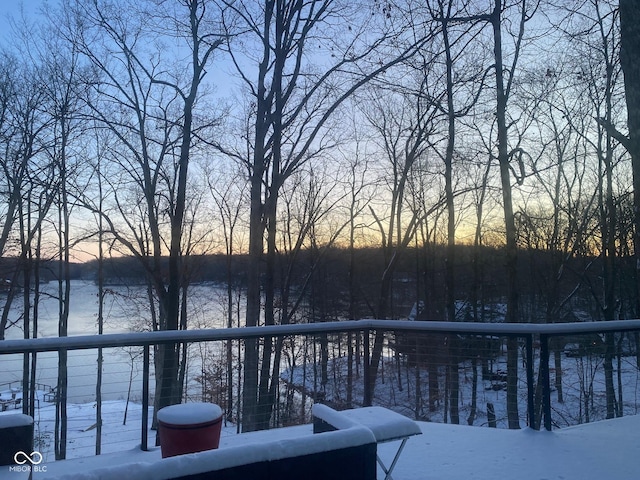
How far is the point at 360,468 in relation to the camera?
231 centimetres

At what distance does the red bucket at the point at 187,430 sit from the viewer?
296 centimetres

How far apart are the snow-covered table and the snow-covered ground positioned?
523 mm

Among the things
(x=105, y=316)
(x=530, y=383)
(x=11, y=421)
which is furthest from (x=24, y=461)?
(x=105, y=316)

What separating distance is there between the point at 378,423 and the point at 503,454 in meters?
1.31

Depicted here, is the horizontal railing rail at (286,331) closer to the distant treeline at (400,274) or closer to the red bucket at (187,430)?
the red bucket at (187,430)

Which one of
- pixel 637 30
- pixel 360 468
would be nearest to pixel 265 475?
pixel 360 468

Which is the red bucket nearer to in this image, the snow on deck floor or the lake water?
the snow on deck floor

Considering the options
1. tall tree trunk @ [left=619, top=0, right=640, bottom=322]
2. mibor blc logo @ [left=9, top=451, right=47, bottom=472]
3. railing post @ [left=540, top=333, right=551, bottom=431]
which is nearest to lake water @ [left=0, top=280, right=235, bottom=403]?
railing post @ [left=540, top=333, right=551, bottom=431]

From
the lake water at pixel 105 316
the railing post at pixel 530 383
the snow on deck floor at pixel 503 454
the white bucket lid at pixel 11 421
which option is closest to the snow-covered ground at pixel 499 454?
the snow on deck floor at pixel 503 454

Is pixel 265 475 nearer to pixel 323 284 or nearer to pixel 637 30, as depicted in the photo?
pixel 637 30

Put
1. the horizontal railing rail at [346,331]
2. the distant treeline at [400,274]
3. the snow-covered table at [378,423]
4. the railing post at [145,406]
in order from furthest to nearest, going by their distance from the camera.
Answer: the distant treeline at [400,274], the railing post at [145,406], the horizontal railing rail at [346,331], the snow-covered table at [378,423]

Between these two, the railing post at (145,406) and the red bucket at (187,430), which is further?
the railing post at (145,406)

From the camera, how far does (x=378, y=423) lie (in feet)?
8.94

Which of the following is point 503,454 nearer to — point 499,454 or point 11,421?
point 499,454
